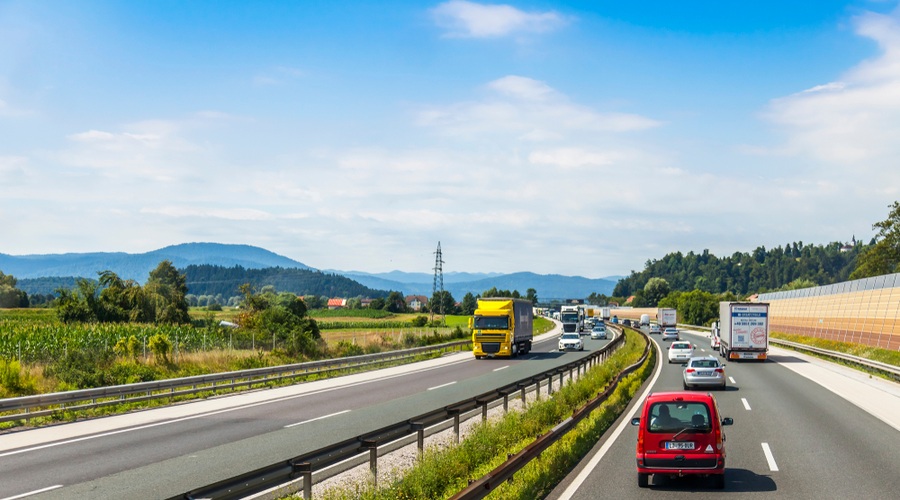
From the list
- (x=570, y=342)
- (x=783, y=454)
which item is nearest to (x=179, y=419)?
(x=783, y=454)

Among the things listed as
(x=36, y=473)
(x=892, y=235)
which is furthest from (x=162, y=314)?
(x=892, y=235)

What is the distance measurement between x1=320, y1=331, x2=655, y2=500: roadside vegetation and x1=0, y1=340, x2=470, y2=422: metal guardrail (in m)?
11.3

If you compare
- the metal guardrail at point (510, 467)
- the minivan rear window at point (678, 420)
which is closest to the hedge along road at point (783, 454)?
the metal guardrail at point (510, 467)

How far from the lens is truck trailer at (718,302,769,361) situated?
154 feet

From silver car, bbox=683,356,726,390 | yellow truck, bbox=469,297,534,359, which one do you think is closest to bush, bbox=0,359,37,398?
silver car, bbox=683,356,726,390

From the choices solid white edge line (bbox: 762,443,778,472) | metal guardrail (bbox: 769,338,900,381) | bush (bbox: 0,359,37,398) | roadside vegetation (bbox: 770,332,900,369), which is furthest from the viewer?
roadside vegetation (bbox: 770,332,900,369)

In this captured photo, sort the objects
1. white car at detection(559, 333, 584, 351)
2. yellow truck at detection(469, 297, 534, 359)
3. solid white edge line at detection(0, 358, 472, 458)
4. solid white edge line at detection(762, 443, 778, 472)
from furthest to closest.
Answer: white car at detection(559, 333, 584, 351) → yellow truck at detection(469, 297, 534, 359) → solid white edge line at detection(0, 358, 472, 458) → solid white edge line at detection(762, 443, 778, 472)

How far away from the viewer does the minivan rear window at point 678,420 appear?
42.8 feet

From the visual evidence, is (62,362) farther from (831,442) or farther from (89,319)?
(89,319)

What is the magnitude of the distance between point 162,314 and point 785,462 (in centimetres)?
8399

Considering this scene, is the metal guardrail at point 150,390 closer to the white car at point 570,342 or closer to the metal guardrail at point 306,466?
the metal guardrail at point 306,466

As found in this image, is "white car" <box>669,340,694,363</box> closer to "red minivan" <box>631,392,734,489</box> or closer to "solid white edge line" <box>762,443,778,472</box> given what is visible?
"solid white edge line" <box>762,443,778,472</box>

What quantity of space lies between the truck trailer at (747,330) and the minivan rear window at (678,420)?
1415 inches

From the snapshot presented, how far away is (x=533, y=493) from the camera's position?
38.6 feet
